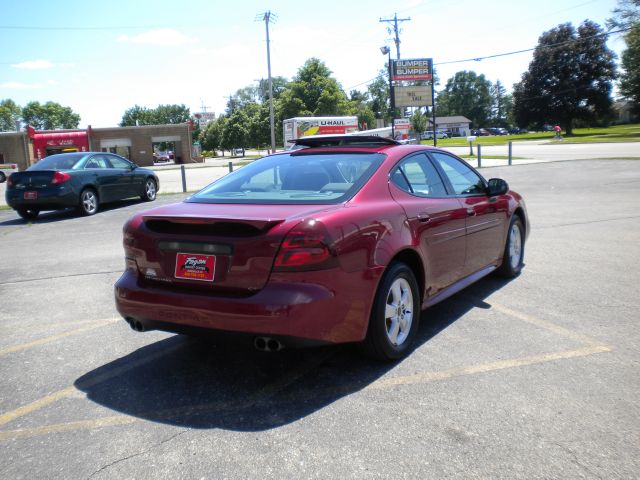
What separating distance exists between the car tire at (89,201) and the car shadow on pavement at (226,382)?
31.5 feet

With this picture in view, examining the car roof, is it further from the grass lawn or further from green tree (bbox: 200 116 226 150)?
green tree (bbox: 200 116 226 150)

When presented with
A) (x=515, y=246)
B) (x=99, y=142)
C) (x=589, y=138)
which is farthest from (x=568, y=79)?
(x=515, y=246)

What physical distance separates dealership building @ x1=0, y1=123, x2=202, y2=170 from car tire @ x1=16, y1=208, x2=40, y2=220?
154ft

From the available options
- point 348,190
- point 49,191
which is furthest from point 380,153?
point 49,191

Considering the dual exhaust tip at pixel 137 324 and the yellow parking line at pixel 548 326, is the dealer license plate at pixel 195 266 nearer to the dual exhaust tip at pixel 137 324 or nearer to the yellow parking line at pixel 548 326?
the dual exhaust tip at pixel 137 324

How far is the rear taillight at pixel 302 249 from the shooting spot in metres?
3.21

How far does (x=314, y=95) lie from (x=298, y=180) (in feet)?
184

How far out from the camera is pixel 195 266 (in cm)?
344

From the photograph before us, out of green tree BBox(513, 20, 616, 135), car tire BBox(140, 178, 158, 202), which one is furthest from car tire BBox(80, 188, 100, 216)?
green tree BBox(513, 20, 616, 135)

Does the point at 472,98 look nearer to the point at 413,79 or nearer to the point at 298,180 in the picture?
the point at 413,79

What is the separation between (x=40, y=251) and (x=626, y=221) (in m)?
9.60

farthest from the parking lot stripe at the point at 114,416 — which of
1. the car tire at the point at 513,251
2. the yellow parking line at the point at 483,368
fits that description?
the car tire at the point at 513,251

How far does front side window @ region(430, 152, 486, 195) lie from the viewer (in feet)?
16.3

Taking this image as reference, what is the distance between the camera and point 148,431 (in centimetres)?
301
